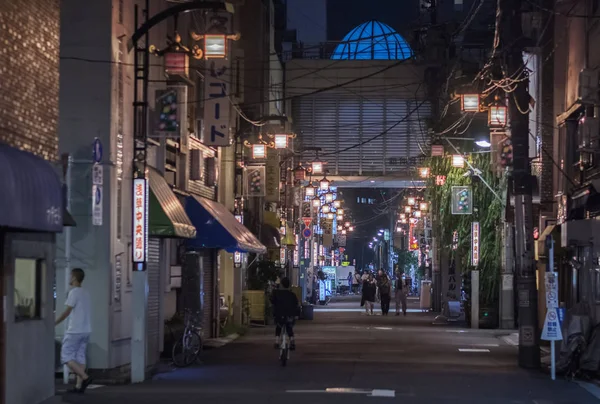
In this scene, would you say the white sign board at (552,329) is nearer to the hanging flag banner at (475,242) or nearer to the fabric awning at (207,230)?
the fabric awning at (207,230)

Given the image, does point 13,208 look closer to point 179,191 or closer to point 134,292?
point 134,292

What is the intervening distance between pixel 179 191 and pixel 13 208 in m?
14.3

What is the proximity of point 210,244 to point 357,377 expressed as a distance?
8.42m

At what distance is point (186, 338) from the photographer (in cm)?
2355

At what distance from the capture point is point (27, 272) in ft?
51.5

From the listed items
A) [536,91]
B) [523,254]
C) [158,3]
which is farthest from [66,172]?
[536,91]

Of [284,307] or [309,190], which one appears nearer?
[284,307]

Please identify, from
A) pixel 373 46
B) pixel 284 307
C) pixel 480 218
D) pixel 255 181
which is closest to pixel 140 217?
pixel 284 307

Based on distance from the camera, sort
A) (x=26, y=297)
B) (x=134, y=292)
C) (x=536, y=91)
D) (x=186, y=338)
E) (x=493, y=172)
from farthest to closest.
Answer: (x=493, y=172)
(x=536, y=91)
(x=186, y=338)
(x=134, y=292)
(x=26, y=297)

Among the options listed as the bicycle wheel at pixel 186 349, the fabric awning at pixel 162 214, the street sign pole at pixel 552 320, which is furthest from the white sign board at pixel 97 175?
the street sign pole at pixel 552 320

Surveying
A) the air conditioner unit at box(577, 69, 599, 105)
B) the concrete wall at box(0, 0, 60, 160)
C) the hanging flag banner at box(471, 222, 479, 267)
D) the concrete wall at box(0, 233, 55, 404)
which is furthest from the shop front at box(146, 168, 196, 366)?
the hanging flag banner at box(471, 222, 479, 267)

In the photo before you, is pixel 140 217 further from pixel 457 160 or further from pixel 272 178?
pixel 272 178

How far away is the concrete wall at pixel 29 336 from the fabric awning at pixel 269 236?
2888cm

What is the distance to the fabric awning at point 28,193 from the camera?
41.5 ft
